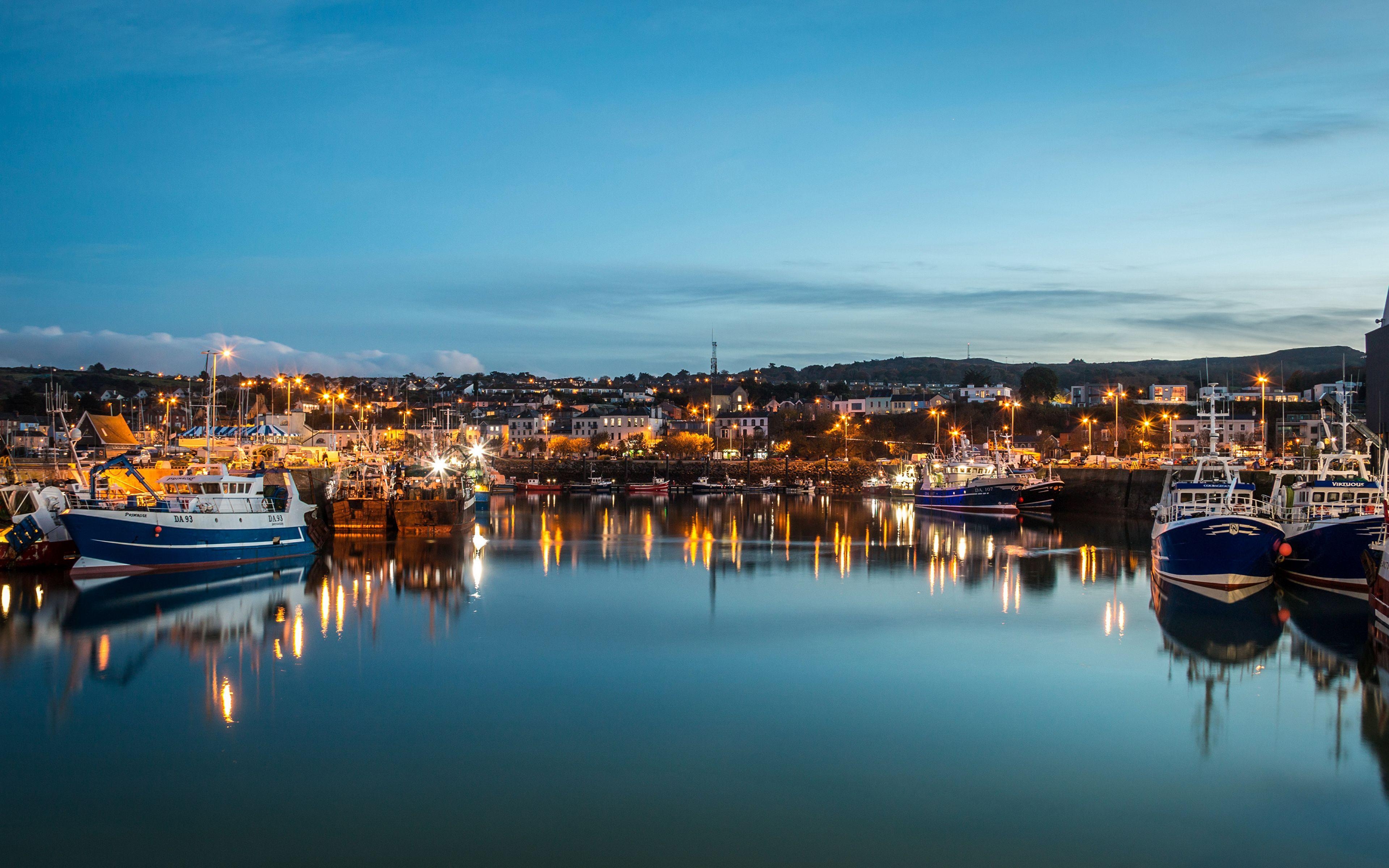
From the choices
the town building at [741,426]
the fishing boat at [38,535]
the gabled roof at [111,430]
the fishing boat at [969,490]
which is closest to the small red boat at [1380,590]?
the fishing boat at [38,535]

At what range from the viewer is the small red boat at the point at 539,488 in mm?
74875

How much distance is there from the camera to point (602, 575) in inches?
1137

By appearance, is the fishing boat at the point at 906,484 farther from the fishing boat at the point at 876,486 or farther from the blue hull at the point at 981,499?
the blue hull at the point at 981,499

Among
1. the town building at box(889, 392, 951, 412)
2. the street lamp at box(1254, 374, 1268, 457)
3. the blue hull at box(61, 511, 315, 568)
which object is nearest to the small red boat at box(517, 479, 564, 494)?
the street lamp at box(1254, 374, 1268, 457)

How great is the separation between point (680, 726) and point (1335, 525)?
17.5 m

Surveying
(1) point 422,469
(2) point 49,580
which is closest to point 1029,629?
(2) point 49,580

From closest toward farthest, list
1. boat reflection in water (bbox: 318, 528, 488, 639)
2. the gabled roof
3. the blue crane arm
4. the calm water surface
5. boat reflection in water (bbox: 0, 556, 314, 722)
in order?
1. the calm water surface
2. boat reflection in water (bbox: 0, 556, 314, 722)
3. boat reflection in water (bbox: 318, 528, 488, 639)
4. the blue crane arm
5. the gabled roof

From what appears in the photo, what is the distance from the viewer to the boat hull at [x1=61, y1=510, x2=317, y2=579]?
24.9 metres

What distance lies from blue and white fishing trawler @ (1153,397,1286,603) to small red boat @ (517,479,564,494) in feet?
173

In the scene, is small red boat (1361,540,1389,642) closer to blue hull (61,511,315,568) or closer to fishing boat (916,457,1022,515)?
blue hull (61,511,315,568)

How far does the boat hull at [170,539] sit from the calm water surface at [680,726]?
1113 millimetres

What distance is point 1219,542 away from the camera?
24.0 metres

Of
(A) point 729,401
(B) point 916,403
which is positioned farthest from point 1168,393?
(A) point 729,401

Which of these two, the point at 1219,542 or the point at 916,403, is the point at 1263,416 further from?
the point at 916,403
